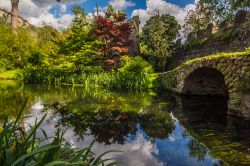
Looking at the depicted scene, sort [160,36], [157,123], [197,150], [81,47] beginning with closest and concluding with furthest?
1. [197,150]
2. [157,123]
3. [81,47]
4. [160,36]

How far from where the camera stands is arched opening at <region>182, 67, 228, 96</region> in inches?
614

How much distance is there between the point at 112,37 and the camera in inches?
912

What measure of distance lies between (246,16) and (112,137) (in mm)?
12897

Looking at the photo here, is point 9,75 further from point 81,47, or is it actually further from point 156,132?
point 156,132

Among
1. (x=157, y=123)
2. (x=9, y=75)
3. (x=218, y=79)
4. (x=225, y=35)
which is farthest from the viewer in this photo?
(x=9, y=75)

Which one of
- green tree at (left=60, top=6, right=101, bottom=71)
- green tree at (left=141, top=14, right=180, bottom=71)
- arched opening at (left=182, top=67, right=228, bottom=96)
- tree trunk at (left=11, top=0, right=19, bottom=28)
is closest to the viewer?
arched opening at (left=182, top=67, right=228, bottom=96)

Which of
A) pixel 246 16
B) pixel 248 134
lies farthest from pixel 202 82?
pixel 248 134

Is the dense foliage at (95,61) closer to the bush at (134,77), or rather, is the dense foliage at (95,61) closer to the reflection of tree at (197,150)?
the bush at (134,77)

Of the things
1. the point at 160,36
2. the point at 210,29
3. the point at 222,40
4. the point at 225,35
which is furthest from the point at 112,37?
the point at 225,35

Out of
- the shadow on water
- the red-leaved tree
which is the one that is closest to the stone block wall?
the red-leaved tree

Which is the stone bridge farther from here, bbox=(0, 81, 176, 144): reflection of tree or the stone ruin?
the stone ruin

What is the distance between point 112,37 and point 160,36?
8043 millimetres

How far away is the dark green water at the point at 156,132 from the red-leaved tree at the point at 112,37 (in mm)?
11988

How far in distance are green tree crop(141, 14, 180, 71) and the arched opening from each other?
39.0 feet
